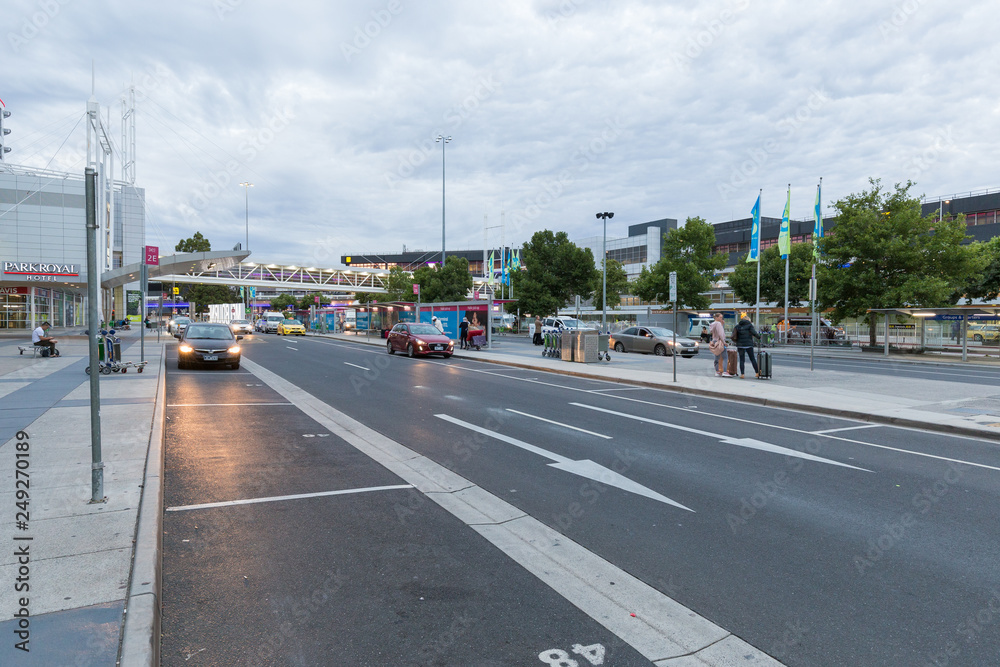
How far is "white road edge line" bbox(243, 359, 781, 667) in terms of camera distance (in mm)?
3229

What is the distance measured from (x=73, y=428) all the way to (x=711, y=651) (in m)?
8.53

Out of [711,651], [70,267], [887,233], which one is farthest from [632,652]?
[70,267]

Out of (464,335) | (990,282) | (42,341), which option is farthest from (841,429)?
(990,282)

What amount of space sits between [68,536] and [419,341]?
Answer: 20.8 metres

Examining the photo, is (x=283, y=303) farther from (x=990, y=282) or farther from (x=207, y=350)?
(x=990, y=282)

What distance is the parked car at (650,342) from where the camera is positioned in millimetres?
27344

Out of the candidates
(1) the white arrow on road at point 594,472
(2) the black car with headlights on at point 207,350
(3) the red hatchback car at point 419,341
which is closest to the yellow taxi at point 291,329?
(3) the red hatchback car at point 419,341

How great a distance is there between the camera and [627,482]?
6.33 meters

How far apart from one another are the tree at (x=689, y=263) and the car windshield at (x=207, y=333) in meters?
36.2

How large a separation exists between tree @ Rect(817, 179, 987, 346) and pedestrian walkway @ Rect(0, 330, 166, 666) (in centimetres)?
3191

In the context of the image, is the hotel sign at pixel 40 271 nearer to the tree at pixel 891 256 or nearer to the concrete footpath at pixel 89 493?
the concrete footpath at pixel 89 493

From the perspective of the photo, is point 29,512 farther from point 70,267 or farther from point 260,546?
point 70,267

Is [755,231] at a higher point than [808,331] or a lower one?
higher

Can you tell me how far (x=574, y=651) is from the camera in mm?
3150
